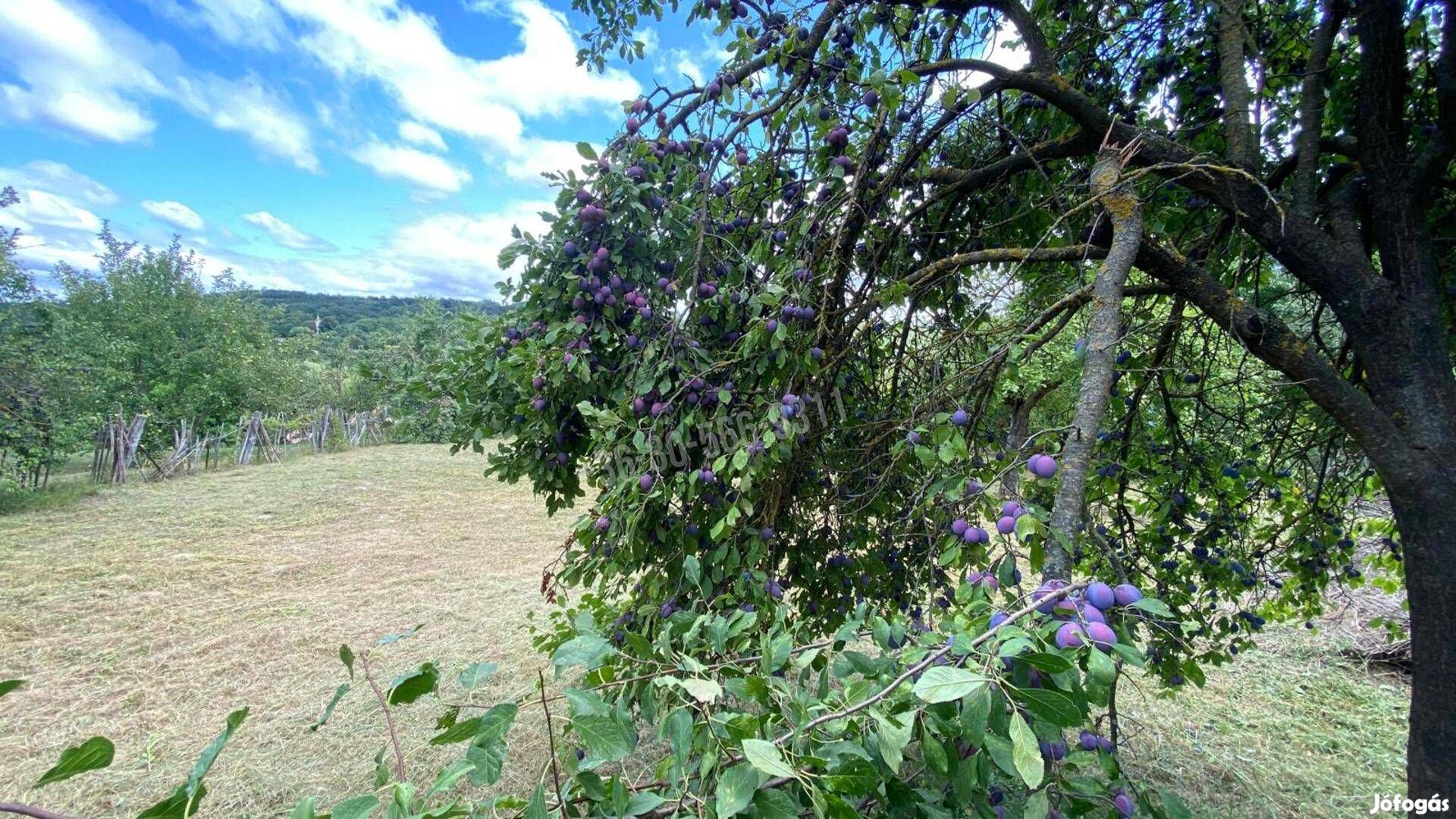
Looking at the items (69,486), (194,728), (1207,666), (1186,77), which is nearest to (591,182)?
(1186,77)

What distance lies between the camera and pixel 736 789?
2.47 ft

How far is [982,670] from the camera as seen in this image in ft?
2.34

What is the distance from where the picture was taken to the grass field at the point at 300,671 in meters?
3.05

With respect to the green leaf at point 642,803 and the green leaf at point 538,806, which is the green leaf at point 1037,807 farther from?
the green leaf at point 538,806

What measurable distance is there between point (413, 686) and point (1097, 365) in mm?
1110

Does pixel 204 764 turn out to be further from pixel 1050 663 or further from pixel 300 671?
pixel 300 671

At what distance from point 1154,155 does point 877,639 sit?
1.64 meters

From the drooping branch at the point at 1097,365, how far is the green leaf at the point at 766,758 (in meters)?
0.49

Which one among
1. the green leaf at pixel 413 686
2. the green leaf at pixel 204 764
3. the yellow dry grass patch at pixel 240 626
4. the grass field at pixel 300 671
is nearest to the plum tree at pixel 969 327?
the green leaf at pixel 413 686

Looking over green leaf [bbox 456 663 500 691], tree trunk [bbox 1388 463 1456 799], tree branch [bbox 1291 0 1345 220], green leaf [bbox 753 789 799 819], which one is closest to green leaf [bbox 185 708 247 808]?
green leaf [bbox 456 663 500 691]

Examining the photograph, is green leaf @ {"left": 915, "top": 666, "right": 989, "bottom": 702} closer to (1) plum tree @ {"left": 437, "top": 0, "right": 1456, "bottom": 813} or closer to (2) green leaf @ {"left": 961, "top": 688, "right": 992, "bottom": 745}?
(2) green leaf @ {"left": 961, "top": 688, "right": 992, "bottom": 745}

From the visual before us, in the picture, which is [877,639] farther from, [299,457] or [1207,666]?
[299,457]

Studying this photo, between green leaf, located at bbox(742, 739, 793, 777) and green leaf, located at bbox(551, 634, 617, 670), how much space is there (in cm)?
25

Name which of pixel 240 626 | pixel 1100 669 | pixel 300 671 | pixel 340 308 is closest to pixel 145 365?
pixel 240 626
